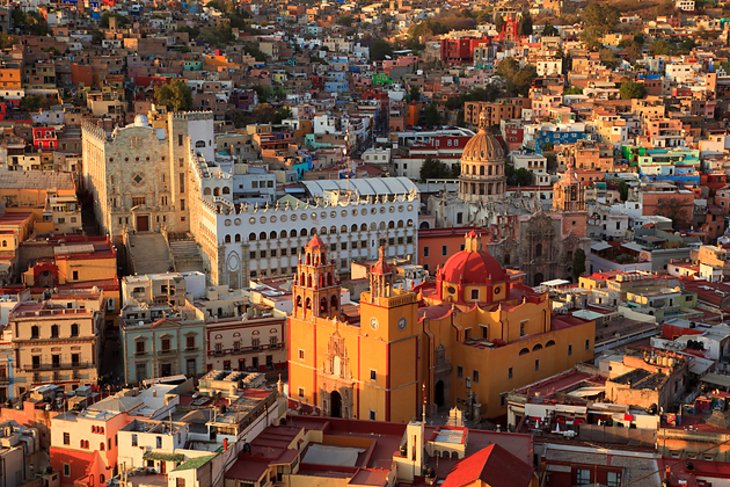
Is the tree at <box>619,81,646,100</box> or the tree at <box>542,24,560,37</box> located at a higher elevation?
the tree at <box>542,24,560,37</box>

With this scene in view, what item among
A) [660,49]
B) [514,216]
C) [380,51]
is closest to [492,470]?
[514,216]

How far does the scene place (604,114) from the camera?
95625 millimetres

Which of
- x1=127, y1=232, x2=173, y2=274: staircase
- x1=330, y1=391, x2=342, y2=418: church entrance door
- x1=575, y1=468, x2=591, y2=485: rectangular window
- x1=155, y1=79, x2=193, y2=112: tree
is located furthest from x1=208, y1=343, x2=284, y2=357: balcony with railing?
x1=155, y1=79, x2=193, y2=112: tree

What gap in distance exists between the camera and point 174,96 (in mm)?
83312

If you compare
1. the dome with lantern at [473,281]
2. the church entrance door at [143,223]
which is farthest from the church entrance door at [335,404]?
the church entrance door at [143,223]

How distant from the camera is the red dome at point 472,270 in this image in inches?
1834

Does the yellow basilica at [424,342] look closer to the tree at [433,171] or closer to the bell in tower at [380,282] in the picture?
the bell in tower at [380,282]

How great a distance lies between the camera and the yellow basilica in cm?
4234

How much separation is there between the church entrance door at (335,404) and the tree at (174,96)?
4181 cm

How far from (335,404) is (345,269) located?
17.7 m

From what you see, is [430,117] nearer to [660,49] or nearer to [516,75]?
[516,75]

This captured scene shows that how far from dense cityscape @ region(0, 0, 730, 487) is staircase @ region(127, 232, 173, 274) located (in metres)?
0.16

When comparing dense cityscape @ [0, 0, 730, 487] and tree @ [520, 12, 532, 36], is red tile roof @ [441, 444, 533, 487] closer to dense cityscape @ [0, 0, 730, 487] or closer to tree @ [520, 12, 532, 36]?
dense cityscape @ [0, 0, 730, 487]

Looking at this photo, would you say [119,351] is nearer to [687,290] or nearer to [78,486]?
[78,486]
